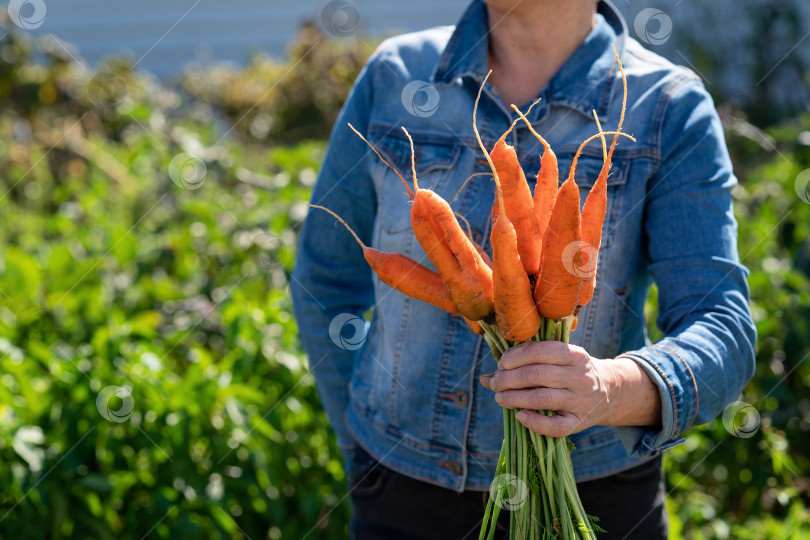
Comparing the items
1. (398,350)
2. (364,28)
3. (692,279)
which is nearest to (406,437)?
(398,350)

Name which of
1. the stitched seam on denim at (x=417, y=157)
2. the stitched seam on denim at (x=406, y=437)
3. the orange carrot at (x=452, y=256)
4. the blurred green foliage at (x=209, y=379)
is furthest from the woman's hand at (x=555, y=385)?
the blurred green foliage at (x=209, y=379)

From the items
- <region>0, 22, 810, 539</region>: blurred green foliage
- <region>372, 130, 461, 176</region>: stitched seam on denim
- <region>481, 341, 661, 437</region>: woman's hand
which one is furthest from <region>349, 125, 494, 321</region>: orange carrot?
<region>0, 22, 810, 539</region>: blurred green foliage

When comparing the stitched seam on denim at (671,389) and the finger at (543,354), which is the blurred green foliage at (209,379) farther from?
the finger at (543,354)

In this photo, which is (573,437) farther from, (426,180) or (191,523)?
(191,523)

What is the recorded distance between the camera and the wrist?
3.97 feet

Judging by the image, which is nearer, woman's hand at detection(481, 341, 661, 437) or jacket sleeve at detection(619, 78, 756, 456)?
woman's hand at detection(481, 341, 661, 437)

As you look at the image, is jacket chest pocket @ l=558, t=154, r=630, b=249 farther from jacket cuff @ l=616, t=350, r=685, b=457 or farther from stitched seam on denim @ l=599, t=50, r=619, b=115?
jacket cuff @ l=616, t=350, r=685, b=457

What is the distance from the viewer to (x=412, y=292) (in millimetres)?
1330

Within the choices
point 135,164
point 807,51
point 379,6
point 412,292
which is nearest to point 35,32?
point 379,6

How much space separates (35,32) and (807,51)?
9.64m

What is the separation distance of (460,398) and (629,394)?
Result: 37 centimetres

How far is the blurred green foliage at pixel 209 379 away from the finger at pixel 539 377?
3.83 ft

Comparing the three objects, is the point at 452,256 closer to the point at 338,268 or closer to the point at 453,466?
the point at 453,466

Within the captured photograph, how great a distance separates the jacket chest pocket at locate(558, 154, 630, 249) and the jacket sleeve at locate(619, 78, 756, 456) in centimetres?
6
